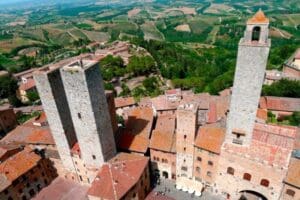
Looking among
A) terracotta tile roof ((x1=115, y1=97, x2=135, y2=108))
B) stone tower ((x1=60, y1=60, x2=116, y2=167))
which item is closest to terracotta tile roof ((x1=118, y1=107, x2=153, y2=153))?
stone tower ((x1=60, y1=60, x2=116, y2=167))

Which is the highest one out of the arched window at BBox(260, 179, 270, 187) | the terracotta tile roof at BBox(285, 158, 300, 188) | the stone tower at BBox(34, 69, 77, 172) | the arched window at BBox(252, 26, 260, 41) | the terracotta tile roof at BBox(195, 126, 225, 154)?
the arched window at BBox(252, 26, 260, 41)

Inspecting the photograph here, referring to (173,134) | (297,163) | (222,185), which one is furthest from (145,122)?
(297,163)

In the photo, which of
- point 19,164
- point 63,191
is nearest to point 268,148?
point 63,191

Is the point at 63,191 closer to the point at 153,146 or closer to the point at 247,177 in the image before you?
the point at 153,146

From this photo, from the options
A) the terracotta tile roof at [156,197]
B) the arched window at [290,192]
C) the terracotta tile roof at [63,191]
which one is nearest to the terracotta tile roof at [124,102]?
the terracotta tile roof at [63,191]

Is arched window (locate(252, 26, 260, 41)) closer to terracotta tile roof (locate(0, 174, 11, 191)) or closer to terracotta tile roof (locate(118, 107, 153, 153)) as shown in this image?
terracotta tile roof (locate(118, 107, 153, 153))

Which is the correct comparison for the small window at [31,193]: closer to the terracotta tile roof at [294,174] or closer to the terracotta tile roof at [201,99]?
the terracotta tile roof at [201,99]

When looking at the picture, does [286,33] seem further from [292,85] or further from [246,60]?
Answer: [246,60]
